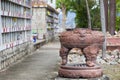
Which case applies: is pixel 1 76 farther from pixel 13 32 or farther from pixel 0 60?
pixel 13 32

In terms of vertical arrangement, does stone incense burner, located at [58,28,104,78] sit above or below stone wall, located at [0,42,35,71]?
above

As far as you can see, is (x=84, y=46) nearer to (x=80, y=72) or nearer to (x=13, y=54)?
(x=80, y=72)

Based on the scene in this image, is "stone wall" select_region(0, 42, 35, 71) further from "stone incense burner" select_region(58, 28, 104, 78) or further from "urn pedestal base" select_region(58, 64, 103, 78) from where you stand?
"stone incense burner" select_region(58, 28, 104, 78)

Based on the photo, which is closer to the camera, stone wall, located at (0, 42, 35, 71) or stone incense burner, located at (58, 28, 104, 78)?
stone incense burner, located at (58, 28, 104, 78)

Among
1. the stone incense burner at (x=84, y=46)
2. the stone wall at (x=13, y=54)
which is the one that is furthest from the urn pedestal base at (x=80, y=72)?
the stone wall at (x=13, y=54)

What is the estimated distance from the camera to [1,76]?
1412cm

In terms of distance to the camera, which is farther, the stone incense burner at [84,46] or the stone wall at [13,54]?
the stone wall at [13,54]

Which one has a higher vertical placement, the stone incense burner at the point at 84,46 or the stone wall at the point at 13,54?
the stone incense burner at the point at 84,46

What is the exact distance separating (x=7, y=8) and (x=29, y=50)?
22.9 ft

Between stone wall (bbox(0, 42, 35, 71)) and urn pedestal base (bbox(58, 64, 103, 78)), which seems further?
stone wall (bbox(0, 42, 35, 71))

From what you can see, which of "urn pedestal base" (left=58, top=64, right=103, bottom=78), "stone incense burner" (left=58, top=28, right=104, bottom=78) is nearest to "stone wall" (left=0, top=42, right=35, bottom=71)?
"urn pedestal base" (left=58, top=64, right=103, bottom=78)

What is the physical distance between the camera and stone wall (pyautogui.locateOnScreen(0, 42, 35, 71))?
16391 millimetres

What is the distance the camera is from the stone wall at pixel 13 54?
16.4 meters

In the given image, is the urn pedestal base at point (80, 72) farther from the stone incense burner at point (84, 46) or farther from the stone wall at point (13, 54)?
the stone wall at point (13, 54)
